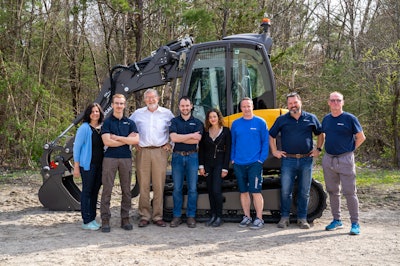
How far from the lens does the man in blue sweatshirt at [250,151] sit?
6398mm

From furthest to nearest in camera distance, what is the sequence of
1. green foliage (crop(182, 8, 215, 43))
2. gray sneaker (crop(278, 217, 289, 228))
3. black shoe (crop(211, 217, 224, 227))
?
green foliage (crop(182, 8, 215, 43)) → black shoe (crop(211, 217, 224, 227)) → gray sneaker (crop(278, 217, 289, 228))

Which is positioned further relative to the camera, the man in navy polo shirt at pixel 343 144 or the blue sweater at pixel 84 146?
the blue sweater at pixel 84 146

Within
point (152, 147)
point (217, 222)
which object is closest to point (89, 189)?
point (152, 147)

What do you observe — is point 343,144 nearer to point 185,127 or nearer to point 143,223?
point 185,127

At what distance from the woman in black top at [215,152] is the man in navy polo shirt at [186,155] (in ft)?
0.33

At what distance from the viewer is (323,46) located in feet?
80.6

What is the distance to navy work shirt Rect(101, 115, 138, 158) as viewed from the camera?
20.5ft

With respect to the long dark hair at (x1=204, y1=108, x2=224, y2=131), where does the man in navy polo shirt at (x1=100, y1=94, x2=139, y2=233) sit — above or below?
below

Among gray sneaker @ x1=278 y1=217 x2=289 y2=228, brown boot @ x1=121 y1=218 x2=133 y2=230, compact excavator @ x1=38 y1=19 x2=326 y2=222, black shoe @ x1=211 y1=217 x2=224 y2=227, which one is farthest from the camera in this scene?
compact excavator @ x1=38 y1=19 x2=326 y2=222

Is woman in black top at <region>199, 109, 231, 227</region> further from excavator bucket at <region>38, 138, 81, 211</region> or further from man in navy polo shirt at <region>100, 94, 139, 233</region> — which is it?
excavator bucket at <region>38, 138, 81, 211</region>

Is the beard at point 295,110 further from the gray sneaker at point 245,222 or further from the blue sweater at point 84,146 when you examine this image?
the blue sweater at point 84,146

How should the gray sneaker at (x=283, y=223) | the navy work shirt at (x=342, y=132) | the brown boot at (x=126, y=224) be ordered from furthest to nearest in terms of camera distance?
the gray sneaker at (x=283, y=223), the brown boot at (x=126, y=224), the navy work shirt at (x=342, y=132)

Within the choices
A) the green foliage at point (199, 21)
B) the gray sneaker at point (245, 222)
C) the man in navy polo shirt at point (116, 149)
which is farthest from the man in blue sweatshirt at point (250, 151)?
the green foliage at point (199, 21)

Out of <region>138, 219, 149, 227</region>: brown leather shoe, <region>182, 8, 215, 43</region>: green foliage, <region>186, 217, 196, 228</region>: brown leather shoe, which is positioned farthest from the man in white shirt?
<region>182, 8, 215, 43</region>: green foliage
